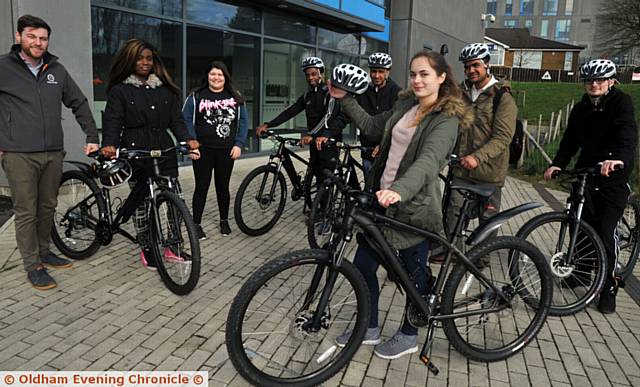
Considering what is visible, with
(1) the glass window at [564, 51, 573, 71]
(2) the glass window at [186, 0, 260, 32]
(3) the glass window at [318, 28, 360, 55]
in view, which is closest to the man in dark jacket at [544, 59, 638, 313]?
(2) the glass window at [186, 0, 260, 32]

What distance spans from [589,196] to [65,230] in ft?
14.4

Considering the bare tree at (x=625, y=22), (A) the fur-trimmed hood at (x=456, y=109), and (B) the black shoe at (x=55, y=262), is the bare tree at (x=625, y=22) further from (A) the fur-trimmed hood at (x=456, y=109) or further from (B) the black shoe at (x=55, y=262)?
Result: (B) the black shoe at (x=55, y=262)

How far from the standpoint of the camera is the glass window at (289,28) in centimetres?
1170

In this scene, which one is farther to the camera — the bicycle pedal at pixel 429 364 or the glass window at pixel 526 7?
the glass window at pixel 526 7

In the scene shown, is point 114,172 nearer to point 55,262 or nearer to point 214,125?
point 55,262

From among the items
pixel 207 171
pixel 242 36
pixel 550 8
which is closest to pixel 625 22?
pixel 242 36

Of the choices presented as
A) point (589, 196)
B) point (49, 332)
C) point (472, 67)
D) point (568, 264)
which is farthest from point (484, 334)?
point (49, 332)

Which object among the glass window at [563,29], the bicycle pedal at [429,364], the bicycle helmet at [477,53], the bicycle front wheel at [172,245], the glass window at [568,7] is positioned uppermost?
the glass window at [568,7]

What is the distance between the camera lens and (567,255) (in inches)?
167

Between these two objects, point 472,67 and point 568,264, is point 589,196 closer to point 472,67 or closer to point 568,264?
point 568,264

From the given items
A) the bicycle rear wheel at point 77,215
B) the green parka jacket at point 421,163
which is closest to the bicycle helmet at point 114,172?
the bicycle rear wheel at point 77,215

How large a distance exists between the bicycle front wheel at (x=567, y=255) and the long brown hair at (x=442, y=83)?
1527mm

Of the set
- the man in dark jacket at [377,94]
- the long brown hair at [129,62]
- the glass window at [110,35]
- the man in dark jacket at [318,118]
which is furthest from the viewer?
the glass window at [110,35]

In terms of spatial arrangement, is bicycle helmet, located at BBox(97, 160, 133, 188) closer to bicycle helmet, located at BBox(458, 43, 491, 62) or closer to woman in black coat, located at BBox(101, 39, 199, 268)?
woman in black coat, located at BBox(101, 39, 199, 268)
